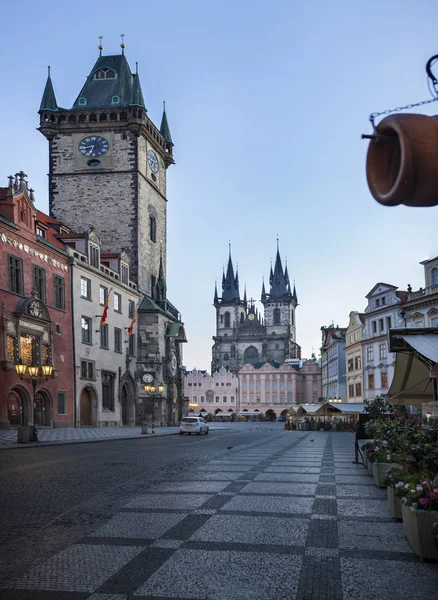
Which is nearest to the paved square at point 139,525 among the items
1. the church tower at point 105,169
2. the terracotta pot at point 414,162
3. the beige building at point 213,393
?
the terracotta pot at point 414,162

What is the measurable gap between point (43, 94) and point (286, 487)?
54.3 metres

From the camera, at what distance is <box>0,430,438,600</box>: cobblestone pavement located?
5523 mm

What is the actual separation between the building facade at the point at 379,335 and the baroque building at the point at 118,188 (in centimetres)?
1881

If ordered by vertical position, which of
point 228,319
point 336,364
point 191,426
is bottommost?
point 191,426

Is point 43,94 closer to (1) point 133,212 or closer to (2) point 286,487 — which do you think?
(1) point 133,212

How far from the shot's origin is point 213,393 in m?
152

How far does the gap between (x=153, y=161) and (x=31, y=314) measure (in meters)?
29.3

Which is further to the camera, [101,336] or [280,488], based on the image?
[101,336]

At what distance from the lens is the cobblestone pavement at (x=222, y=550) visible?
5523mm

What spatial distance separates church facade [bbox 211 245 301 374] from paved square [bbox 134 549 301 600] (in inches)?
6327

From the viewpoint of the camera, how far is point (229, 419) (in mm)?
145500

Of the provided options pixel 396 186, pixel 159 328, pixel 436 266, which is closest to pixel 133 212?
pixel 159 328

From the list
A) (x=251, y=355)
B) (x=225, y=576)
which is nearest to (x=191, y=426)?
(x=225, y=576)

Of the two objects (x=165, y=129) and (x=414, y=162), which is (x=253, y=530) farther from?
(x=165, y=129)
